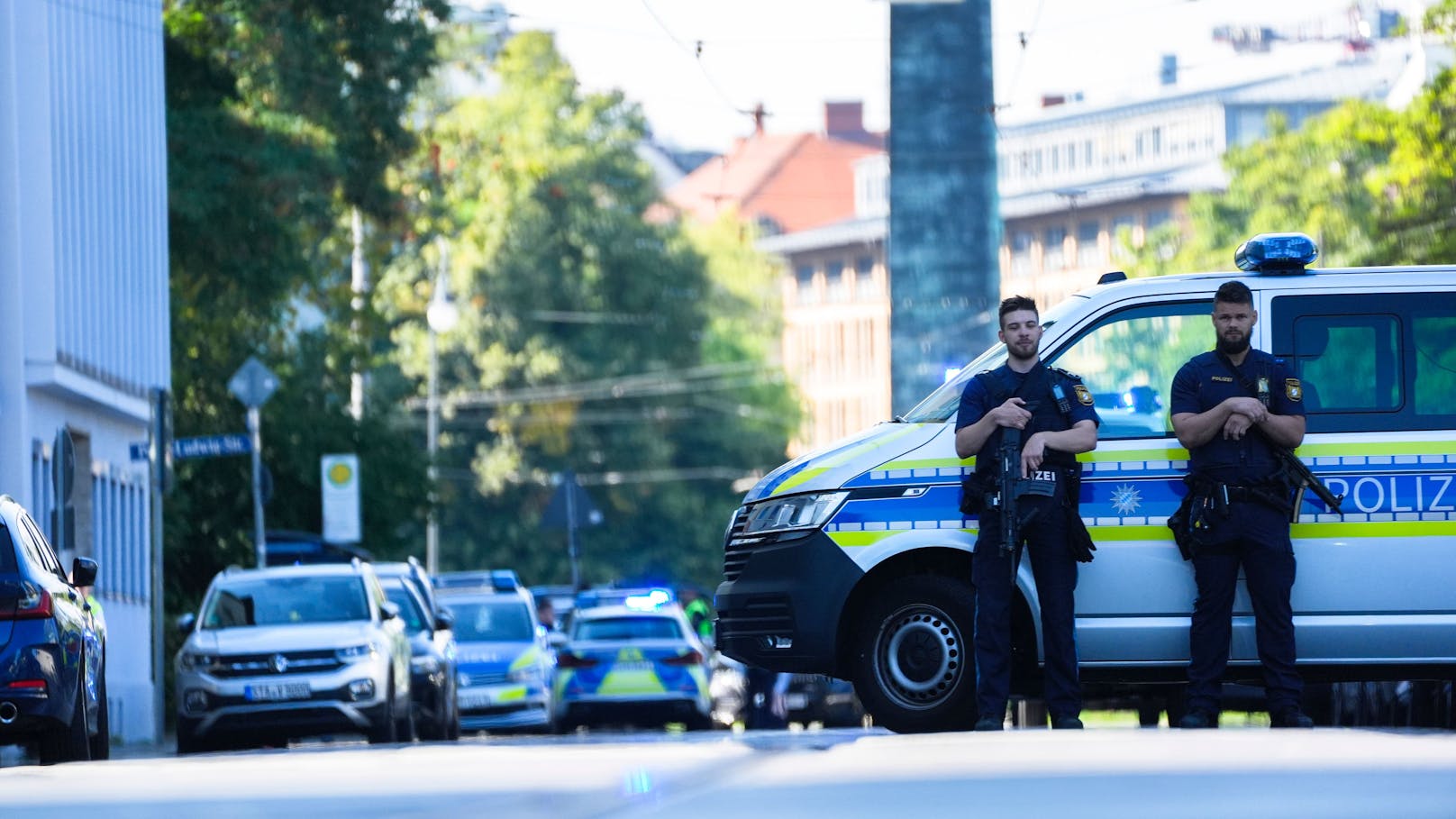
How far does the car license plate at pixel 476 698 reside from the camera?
31.4 m

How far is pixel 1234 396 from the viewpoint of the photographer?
11.8 m

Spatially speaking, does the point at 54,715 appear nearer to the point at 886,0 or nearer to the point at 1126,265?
the point at 886,0

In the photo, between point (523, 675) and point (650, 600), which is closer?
point (523, 675)

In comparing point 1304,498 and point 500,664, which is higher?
point 1304,498

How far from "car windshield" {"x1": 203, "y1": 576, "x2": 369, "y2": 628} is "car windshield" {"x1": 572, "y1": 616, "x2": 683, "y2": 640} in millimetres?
10110

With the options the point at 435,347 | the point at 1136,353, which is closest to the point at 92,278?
the point at 1136,353

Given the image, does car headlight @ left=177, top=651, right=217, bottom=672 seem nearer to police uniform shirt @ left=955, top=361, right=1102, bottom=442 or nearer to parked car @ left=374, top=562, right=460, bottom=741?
parked car @ left=374, top=562, right=460, bottom=741

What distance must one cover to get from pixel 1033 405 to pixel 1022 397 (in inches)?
2.5

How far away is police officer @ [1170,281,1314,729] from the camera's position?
1173 cm

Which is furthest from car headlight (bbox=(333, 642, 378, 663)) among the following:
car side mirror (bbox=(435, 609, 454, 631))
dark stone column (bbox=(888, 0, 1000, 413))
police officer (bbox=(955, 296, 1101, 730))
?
police officer (bbox=(955, 296, 1101, 730))

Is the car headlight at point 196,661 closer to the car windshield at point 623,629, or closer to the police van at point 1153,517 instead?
the police van at point 1153,517

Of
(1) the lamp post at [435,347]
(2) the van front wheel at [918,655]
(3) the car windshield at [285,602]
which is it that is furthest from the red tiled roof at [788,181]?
(2) the van front wheel at [918,655]

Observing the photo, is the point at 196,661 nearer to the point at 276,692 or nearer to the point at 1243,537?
the point at 276,692

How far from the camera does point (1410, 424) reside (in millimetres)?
12133
